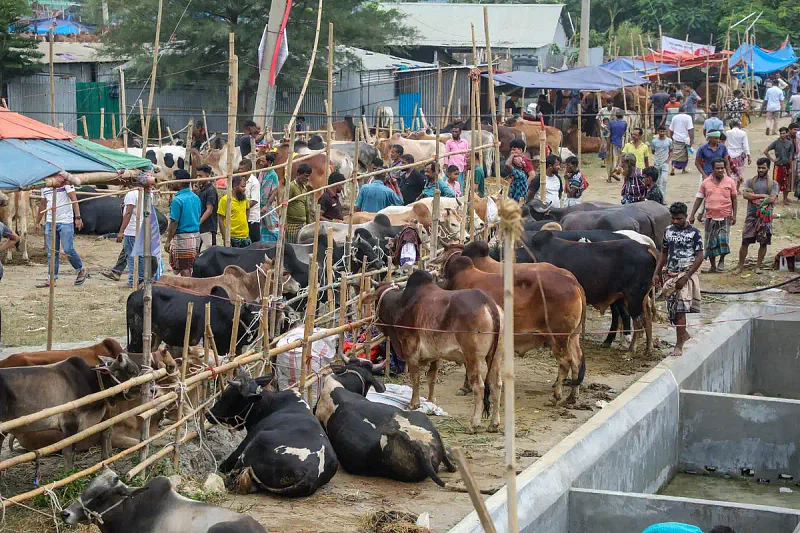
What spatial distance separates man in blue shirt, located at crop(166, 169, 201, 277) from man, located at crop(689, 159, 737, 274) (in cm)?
615

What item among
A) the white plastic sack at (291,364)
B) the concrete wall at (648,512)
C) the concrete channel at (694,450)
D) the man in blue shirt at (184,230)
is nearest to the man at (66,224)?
the man in blue shirt at (184,230)

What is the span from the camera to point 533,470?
763cm

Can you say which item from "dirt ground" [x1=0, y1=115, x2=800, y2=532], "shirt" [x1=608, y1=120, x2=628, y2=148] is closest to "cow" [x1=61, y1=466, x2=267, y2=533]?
"dirt ground" [x1=0, y1=115, x2=800, y2=532]

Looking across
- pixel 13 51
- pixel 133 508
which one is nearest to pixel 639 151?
pixel 133 508

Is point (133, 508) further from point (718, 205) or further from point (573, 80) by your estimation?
point (573, 80)

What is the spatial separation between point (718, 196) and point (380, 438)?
26.3 ft

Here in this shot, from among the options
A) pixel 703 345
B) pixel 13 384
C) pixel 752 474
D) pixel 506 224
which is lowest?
pixel 752 474

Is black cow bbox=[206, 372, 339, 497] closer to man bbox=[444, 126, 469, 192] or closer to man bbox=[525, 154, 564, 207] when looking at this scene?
man bbox=[525, 154, 564, 207]

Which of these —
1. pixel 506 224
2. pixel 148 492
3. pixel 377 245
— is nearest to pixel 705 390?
pixel 377 245

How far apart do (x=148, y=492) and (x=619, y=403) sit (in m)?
4.65

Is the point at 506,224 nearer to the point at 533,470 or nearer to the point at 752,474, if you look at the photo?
the point at 533,470

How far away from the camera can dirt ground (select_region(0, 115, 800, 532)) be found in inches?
276

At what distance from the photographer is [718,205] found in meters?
14.1

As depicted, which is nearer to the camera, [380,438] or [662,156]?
[380,438]
